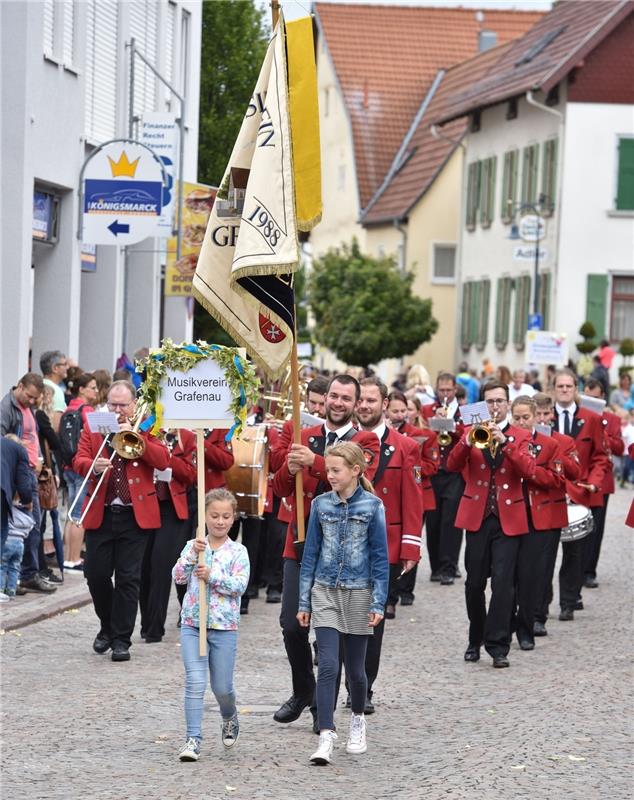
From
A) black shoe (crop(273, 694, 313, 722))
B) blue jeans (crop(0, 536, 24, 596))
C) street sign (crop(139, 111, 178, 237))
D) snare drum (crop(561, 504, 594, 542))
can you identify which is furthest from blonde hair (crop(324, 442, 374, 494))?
street sign (crop(139, 111, 178, 237))

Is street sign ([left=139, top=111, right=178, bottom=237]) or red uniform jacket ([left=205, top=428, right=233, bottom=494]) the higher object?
street sign ([left=139, top=111, right=178, bottom=237])

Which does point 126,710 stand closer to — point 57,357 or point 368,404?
point 368,404

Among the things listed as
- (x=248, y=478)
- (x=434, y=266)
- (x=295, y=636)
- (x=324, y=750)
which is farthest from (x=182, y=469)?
(x=434, y=266)

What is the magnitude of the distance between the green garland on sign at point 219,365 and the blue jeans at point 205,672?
1.32 m

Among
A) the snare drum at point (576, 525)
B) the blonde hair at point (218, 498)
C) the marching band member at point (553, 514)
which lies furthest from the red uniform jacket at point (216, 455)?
the blonde hair at point (218, 498)

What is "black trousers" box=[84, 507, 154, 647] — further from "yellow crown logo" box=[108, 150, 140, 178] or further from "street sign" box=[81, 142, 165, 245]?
"yellow crown logo" box=[108, 150, 140, 178]

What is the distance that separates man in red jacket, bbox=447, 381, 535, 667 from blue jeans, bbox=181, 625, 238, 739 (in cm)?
366

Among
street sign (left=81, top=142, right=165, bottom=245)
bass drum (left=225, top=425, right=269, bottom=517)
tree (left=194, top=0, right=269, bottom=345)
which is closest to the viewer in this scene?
bass drum (left=225, top=425, right=269, bottom=517)

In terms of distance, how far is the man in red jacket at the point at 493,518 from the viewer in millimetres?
12617

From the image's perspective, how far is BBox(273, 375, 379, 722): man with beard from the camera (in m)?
9.84

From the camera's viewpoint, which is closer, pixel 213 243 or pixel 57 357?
pixel 213 243

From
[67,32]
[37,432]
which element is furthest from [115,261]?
[37,432]

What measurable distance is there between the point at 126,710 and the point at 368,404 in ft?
7.35

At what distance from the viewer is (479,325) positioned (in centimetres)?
5438
